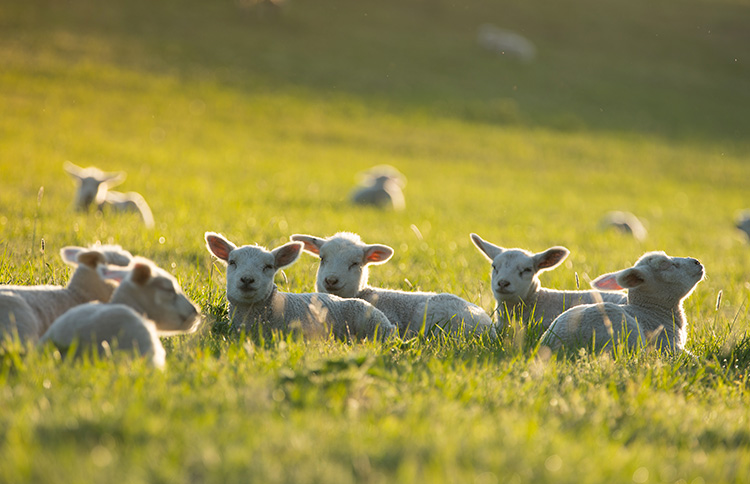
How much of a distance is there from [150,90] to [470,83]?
695 inches

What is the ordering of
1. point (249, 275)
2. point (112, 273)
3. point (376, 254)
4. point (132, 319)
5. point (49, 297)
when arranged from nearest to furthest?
point (132, 319)
point (112, 273)
point (49, 297)
point (249, 275)
point (376, 254)

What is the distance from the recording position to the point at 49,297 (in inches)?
166

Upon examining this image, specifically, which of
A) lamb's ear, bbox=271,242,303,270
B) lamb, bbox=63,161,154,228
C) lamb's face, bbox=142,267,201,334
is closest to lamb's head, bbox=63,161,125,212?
lamb, bbox=63,161,154,228

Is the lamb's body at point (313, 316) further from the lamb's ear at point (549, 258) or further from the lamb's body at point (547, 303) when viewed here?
the lamb's ear at point (549, 258)

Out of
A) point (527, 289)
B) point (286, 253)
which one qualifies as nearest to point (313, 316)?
point (286, 253)

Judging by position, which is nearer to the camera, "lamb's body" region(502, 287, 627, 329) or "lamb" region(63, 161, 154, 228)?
"lamb's body" region(502, 287, 627, 329)

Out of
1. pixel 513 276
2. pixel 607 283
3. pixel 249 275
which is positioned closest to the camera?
pixel 249 275

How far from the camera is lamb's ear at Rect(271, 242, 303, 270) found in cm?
518

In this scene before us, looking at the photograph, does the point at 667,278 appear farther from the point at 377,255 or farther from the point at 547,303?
the point at 377,255

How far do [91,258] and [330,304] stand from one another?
67.8 inches

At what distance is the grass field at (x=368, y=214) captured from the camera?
274 cm

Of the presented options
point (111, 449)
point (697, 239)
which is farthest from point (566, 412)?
point (697, 239)

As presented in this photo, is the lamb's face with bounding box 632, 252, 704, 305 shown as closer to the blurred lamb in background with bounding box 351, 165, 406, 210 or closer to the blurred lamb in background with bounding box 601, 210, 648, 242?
the blurred lamb in background with bounding box 601, 210, 648, 242

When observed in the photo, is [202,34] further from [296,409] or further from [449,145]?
[296,409]
